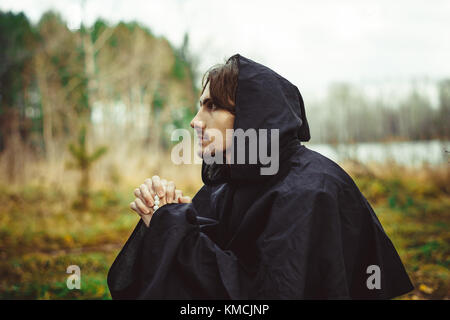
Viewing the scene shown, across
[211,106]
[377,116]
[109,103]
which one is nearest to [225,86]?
[211,106]

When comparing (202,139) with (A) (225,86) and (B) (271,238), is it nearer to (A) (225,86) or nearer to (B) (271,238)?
(A) (225,86)

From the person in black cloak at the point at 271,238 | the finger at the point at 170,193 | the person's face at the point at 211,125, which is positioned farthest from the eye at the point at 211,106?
the finger at the point at 170,193

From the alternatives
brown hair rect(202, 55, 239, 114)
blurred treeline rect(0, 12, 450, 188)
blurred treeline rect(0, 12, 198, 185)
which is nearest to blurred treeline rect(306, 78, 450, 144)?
blurred treeline rect(0, 12, 450, 188)

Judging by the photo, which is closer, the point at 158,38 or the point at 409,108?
the point at 409,108

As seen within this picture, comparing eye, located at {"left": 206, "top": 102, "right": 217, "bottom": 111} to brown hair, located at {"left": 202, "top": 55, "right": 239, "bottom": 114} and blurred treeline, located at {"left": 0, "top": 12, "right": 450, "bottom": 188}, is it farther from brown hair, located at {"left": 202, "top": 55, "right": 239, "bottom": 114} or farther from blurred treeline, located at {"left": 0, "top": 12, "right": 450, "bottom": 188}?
blurred treeline, located at {"left": 0, "top": 12, "right": 450, "bottom": 188}

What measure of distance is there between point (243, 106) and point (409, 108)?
1212 centimetres

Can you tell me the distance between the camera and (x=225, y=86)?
1714 millimetres

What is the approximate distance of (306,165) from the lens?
1.62 meters

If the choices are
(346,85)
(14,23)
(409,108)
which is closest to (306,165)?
(409,108)

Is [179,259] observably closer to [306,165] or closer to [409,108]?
[306,165]

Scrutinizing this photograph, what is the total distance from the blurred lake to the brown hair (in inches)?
274

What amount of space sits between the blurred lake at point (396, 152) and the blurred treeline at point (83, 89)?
6.72 meters

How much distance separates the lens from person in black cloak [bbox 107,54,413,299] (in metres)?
1.42

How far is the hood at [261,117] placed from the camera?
162 centimetres
